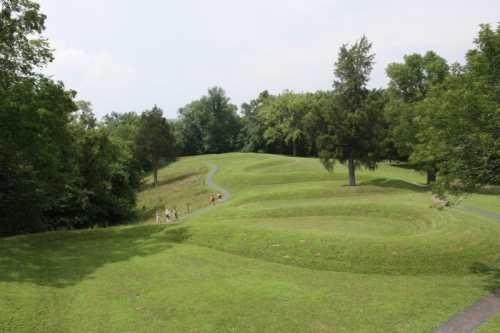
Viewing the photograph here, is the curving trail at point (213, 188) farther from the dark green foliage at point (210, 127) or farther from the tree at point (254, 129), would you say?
the dark green foliage at point (210, 127)

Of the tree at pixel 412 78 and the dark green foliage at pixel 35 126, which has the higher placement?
the tree at pixel 412 78

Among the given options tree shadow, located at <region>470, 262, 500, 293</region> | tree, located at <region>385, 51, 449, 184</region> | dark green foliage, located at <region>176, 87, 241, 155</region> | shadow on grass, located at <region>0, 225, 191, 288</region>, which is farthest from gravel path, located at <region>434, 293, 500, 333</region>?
dark green foliage, located at <region>176, 87, 241, 155</region>

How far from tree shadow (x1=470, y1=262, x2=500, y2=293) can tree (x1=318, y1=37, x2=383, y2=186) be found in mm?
24077

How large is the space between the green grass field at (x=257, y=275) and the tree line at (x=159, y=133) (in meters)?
4.32

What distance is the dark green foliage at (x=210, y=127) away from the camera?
12056 centimetres

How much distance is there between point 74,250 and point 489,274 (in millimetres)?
Result: 22704

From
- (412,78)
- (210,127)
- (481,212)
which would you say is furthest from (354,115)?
(210,127)

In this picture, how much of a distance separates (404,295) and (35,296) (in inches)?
591

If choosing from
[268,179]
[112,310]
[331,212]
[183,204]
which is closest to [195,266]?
[112,310]

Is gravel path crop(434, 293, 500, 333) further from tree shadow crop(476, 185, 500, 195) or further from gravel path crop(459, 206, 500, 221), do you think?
tree shadow crop(476, 185, 500, 195)

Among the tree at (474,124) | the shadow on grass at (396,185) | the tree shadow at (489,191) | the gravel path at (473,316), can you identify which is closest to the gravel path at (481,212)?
the tree at (474,124)

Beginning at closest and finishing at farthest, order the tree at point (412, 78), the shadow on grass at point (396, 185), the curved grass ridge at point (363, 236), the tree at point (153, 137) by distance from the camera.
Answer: the curved grass ridge at point (363, 236)
the shadow on grass at point (396, 185)
the tree at point (412, 78)
the tree at point (153, 137)

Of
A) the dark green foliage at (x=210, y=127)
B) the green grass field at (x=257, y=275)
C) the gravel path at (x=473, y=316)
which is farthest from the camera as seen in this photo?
the dark green foliage at (x=210, y=127)

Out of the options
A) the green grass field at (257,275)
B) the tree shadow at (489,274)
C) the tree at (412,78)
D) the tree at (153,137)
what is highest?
the tree at (412,78)
